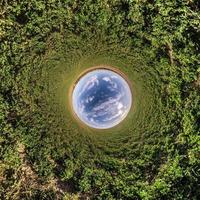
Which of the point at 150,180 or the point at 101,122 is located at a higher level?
the point at 101,122

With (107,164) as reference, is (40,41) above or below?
above

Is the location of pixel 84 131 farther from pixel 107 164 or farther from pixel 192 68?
pixel 192 68

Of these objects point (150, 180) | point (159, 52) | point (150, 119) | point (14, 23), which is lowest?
point (150, 180)

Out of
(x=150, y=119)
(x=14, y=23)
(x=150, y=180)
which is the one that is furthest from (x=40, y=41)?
(x=150, y=180)

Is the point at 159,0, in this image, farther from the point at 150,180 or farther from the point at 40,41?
the point at 150,180

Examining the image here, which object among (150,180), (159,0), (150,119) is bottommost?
(150,180)

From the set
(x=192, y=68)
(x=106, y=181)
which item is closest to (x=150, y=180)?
(x=106, y=181)
